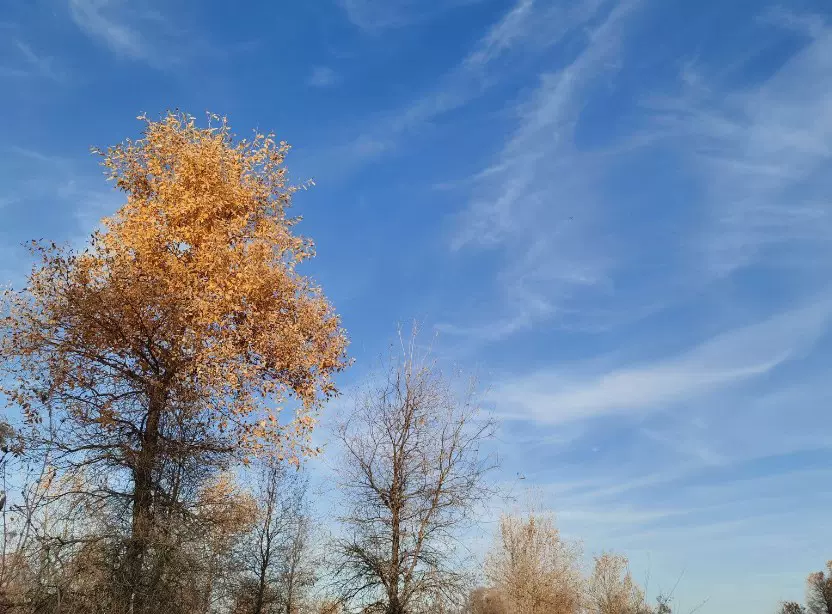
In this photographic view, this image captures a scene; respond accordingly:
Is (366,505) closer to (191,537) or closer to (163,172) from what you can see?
(191,537)

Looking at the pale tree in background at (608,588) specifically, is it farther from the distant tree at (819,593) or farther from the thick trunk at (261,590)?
the distant tree at (819,593)

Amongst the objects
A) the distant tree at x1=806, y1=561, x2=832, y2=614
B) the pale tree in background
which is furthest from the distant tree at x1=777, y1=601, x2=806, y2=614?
the pale tree in background

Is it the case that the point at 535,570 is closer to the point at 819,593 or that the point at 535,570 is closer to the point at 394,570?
the point at 394,570

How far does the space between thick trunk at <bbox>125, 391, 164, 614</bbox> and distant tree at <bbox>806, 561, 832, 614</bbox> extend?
101149 mm

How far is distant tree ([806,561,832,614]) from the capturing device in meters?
91.6

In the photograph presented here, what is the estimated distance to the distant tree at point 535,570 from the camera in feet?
127

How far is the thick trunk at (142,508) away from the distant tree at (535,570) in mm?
26474

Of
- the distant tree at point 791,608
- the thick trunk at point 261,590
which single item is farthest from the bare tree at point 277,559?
the distant tree at point 791,608

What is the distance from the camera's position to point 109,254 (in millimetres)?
19812

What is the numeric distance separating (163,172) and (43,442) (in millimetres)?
8683

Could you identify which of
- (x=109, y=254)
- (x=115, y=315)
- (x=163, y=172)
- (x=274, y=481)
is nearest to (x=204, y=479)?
(x=115, y=315)

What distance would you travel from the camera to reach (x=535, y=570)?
4003cm

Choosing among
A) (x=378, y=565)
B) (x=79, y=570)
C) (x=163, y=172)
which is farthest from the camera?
(x=163, y=172)

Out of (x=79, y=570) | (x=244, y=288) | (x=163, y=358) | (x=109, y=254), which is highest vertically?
(x=109, y=254)
